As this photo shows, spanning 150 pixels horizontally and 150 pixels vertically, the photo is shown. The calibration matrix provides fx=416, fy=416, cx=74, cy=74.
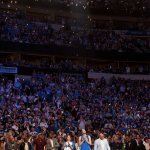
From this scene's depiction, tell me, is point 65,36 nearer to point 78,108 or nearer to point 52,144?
point 78,108

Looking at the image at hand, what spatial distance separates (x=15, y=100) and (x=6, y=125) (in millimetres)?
4521

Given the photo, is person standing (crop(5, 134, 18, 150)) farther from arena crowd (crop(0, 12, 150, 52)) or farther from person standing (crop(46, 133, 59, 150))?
arena crowd (crop(0, 12, 150, 52))

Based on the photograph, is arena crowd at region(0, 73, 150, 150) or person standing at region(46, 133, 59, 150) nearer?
person standing at region(46, 133, 59, 150)

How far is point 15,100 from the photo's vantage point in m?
27.7

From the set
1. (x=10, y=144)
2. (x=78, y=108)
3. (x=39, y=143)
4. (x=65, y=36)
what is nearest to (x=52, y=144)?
(x=39, y=143)

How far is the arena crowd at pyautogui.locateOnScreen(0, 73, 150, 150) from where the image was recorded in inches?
907

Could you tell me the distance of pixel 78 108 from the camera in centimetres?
2989

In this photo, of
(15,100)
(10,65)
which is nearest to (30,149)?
(15,100)

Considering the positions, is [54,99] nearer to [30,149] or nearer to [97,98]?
[97,98]

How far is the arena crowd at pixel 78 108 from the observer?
23.0 metres

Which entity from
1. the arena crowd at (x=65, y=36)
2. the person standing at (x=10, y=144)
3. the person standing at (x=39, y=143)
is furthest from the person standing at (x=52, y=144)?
the arena crowd at (x=65, y=36)

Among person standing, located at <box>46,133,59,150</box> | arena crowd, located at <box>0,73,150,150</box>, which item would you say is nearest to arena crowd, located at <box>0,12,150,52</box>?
arena crowd, located at <box>0,73,150,150</box>

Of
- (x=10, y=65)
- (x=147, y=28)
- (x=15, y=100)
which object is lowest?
(x=15, y=100)

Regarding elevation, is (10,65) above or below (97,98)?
above
